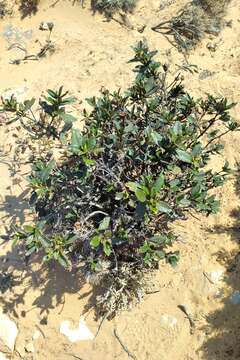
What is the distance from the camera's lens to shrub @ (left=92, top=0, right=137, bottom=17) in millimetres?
7871

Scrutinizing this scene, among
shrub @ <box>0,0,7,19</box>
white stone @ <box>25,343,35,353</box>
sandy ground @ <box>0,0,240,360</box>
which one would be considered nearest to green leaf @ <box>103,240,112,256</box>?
sandy ground @ <box>0,0,240,360</box>

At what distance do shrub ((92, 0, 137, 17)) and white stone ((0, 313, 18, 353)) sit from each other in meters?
5.33

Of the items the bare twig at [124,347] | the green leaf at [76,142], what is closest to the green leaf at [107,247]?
the green leaf at [76,142]

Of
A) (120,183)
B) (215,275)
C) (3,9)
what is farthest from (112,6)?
(215,275)

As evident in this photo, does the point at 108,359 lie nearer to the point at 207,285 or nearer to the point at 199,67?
the point at 207,285

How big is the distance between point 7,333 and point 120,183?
2.35 metres

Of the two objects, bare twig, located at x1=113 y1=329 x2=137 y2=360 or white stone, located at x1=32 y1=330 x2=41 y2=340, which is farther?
white stone, located at x1=32 y1=330 x2=41 y2=340

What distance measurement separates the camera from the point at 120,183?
14.2 feet

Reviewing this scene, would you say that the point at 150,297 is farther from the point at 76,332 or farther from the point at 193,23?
the point at 193,23

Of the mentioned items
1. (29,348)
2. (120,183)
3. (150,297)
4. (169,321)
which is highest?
(120,183)

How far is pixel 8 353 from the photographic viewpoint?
5246mm

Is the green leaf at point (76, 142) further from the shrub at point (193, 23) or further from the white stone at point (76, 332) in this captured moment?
the shrub at point (193, 23)

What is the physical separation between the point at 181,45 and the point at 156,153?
4.03 meters

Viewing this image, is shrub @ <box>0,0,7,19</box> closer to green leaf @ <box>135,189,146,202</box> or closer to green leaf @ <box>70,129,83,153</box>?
green leaf @ <box>70,129,83,153</box>
